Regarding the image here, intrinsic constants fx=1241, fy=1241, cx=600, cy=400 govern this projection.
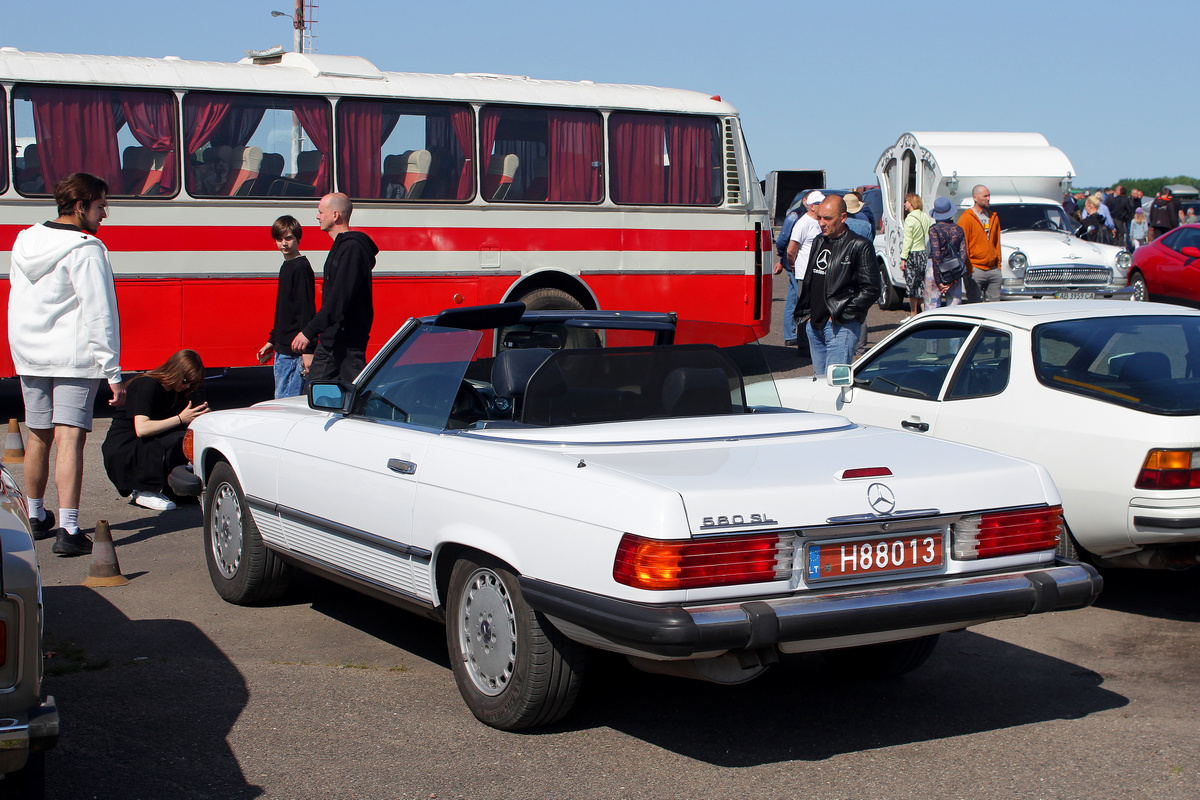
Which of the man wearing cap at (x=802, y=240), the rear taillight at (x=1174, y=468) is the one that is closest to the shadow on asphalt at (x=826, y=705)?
the rear taillight at (x=1174, y=468)

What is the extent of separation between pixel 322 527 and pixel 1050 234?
52.4 ft

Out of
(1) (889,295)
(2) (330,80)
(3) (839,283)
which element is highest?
(2) (330,80)

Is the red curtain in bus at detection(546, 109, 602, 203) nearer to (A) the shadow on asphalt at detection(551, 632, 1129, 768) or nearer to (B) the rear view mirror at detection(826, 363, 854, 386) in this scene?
(B) the rear view mirror at detection(826, 363, 854, 386)

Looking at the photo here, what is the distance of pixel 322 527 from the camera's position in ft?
16.3

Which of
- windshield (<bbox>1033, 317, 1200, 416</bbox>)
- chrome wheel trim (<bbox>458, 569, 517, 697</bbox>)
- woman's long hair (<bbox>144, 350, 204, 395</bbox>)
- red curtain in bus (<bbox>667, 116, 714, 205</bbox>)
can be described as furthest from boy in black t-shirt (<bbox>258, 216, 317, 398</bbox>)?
windshield (<bbox>1033, 317, 1200, 416</bbox>)

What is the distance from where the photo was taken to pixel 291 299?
30.5 ft

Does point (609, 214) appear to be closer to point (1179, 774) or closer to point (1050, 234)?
point (1050, 234)

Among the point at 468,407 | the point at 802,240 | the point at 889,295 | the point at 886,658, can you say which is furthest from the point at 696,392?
the point at 889,295

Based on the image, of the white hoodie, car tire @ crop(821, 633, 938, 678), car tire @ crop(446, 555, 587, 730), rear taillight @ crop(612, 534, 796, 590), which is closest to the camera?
rear taillight @ crop(612, 534, 796, 590)

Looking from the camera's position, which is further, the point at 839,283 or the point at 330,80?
the point at 330,80

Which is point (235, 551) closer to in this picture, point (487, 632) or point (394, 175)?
point (487, 632)

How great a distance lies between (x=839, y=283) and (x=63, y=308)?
538 centimetres

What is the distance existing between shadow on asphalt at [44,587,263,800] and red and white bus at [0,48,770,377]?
6157mm

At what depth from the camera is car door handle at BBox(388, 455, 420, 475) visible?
4.46 metres
